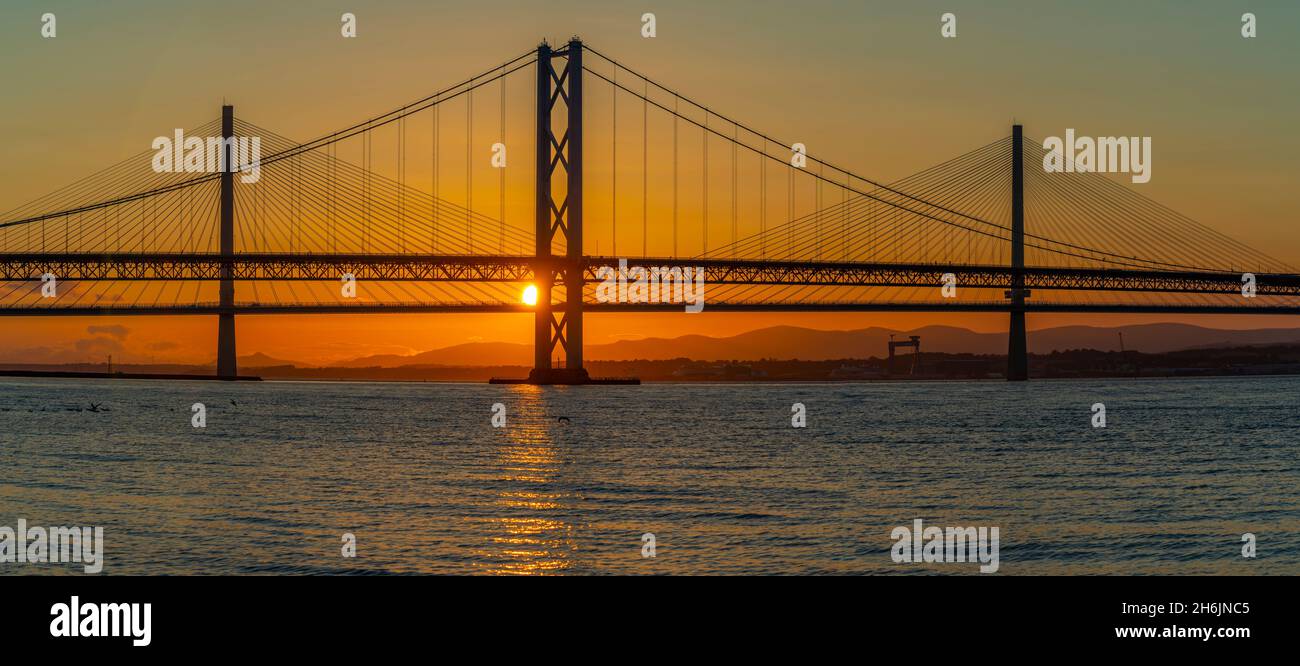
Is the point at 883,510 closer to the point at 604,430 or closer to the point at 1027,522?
the point at 1027,522

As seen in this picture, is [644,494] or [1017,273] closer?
[644,494]

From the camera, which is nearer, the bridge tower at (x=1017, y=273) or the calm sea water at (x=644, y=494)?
the calm sea water at (x=644, y=494)

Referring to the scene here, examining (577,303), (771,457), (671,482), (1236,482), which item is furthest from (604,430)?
(577,303)

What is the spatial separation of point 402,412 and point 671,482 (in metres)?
35.1

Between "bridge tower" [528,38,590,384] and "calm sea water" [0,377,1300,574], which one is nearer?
"calm sea water" [0,377,1300,574]

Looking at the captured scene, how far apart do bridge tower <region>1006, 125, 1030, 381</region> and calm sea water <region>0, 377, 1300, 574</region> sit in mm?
42661

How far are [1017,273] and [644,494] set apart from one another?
225ft

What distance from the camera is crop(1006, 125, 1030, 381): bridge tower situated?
293ft

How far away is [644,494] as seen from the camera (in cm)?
2278

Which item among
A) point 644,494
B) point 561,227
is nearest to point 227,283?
point 561,227

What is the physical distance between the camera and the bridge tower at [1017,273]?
293ft

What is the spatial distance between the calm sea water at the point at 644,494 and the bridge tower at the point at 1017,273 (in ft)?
140

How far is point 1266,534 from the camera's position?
1784 centimetres

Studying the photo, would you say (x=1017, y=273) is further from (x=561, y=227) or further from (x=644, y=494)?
(x=644, y=494)
